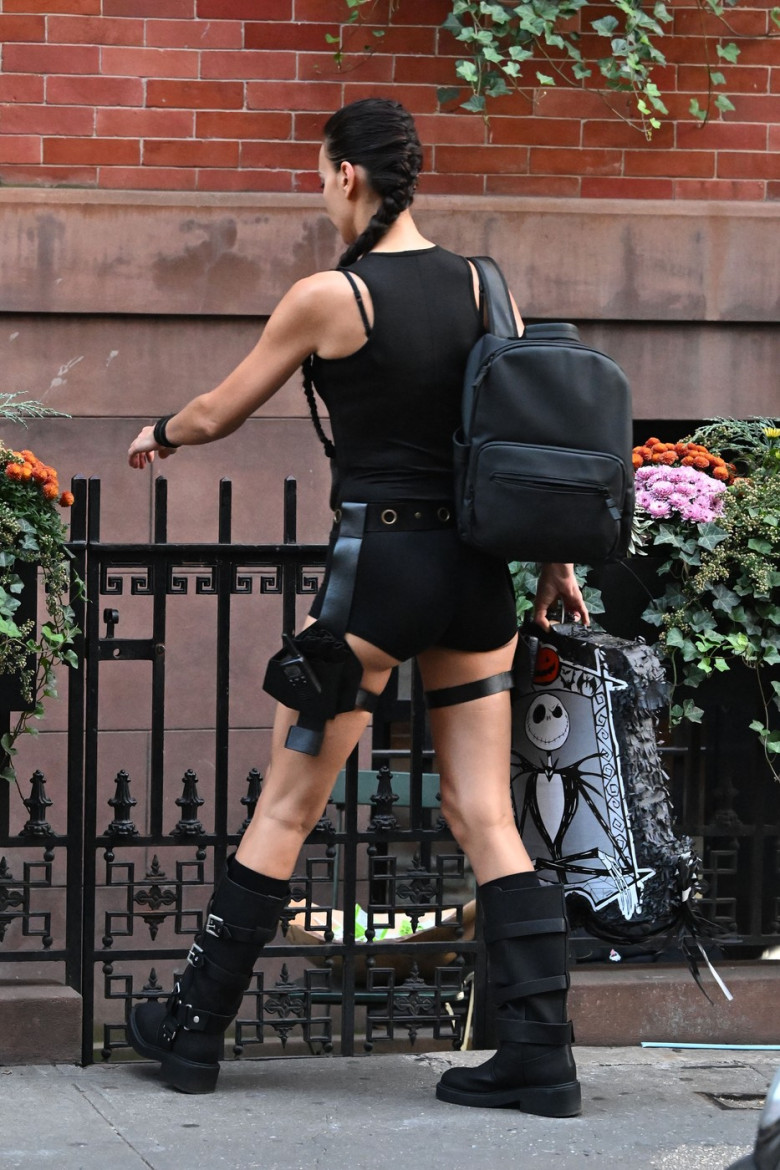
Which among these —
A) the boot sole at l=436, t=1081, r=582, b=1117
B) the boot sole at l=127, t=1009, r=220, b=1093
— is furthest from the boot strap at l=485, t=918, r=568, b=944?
the boot sole at l=127, t=1009, r=220, b=1093

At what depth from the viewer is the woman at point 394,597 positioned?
3.53m

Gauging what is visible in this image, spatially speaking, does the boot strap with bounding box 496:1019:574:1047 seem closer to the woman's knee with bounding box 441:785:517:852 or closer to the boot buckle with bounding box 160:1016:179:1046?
the woman's knee with bounding box 441:785:517:852

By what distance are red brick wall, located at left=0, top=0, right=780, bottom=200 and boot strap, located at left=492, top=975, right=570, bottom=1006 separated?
3300 mm

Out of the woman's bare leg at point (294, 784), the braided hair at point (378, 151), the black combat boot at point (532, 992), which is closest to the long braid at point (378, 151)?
the braided hair at point (378, 151)

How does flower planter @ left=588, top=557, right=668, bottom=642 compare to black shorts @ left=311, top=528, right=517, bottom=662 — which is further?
flower planter @ left=588, top=557, right=668, bottom=642

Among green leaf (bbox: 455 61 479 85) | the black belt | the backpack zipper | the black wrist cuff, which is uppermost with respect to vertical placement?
green leaf (bbox: 455 61 479 85)

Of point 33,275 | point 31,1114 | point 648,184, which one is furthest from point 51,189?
point 31,1114

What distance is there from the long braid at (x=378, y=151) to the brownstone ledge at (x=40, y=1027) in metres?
1.84

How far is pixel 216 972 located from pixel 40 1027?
28.1 inches

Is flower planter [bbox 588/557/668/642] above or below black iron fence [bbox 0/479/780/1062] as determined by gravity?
above

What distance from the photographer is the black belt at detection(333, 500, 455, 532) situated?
140 inches

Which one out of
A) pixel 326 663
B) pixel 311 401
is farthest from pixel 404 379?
pixel 326 663

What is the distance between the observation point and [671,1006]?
14.7 ft

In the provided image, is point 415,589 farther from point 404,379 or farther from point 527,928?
point 527,928
